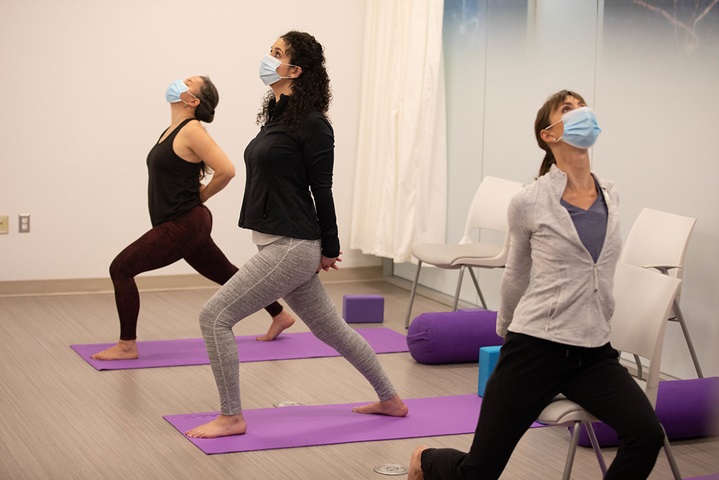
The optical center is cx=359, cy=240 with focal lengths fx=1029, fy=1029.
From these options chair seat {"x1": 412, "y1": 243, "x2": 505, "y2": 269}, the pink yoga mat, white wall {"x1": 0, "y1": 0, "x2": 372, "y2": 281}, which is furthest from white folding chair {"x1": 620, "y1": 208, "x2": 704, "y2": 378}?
white wall {"x1": 0, "y1": 0, "x2": 372, "y2": 281}

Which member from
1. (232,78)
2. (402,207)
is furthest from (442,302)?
(232,78)

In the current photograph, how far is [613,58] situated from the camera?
4.79 metres

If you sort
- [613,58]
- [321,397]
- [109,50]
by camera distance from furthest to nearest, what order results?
[109,50], [613,58], [321,397]

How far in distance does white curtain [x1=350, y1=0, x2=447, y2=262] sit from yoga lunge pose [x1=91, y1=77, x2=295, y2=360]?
1.88 meters

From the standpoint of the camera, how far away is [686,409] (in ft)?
11.9

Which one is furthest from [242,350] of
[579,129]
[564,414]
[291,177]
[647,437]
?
[647,437]

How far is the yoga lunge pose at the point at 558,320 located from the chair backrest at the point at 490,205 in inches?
104

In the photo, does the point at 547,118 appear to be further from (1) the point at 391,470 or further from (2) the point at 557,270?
(1) the point at 391,470

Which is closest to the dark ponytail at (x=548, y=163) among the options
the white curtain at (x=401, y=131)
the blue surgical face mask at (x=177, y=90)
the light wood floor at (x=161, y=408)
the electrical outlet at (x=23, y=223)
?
the light wood floor at (x=161, y=408)

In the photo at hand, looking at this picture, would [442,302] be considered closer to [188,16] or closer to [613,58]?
[613,58]

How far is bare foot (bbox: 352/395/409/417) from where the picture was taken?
3.81 metres

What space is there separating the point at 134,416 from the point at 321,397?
0.75 m

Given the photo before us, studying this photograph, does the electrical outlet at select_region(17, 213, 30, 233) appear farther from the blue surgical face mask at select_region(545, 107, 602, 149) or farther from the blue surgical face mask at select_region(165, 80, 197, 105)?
the blue surgical face mask at select_region(545, 107, 602, 149)

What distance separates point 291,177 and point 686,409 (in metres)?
1.61
